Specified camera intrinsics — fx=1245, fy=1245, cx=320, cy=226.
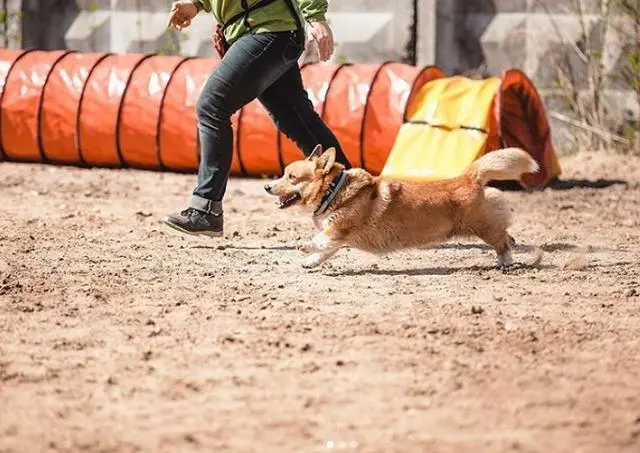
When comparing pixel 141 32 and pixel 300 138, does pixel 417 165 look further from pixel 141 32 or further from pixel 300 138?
pixel 141 32

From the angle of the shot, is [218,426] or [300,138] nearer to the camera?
[218,426]

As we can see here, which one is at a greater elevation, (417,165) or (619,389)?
(619,389)

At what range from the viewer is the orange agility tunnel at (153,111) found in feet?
28.3

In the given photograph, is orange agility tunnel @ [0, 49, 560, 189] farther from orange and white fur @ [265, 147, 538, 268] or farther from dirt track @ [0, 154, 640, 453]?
orange and white fur @ [265, 147, 538, 268]

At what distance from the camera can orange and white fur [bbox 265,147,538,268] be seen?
5.40 metres

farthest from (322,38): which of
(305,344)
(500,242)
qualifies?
(305,344)

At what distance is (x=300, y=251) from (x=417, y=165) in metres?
2.44

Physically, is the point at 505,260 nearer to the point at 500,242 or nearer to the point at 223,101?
the point at 500,242

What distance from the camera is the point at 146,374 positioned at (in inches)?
146

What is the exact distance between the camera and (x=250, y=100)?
229 inches

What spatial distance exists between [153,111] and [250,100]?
338 centimetres

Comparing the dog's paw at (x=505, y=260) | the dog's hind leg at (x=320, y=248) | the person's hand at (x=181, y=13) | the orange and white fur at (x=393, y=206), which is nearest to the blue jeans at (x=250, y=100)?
the person's hand at (x=181, y=13)

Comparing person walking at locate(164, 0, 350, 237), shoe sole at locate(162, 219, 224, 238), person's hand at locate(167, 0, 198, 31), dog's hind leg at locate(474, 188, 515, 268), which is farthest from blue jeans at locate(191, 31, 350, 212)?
dog's hind leg at locate(474, 188, 515, 268)

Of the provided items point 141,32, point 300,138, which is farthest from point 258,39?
point 141,32
